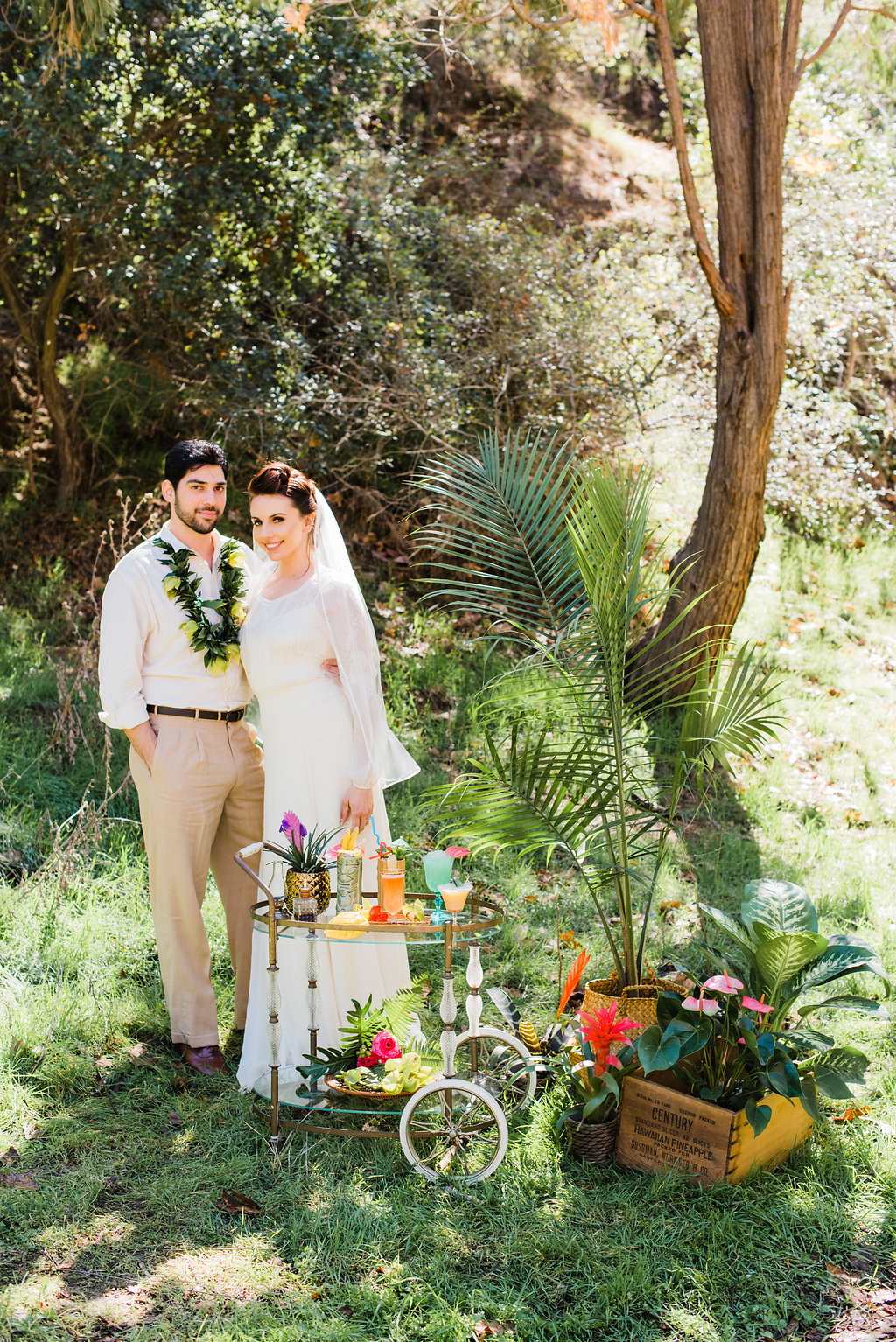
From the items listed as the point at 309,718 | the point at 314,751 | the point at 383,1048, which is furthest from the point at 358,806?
the point at 383,1048

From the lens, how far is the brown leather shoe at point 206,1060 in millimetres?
4145

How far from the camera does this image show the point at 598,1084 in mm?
3627

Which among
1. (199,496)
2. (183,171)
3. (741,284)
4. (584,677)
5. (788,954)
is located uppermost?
(183,171)

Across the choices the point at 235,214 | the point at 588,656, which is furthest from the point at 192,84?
the point at 588,656

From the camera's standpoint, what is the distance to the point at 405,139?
1151cm

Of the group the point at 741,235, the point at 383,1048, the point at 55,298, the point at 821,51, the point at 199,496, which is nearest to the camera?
the point at 383,1048

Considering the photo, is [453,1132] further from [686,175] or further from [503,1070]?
[686,175]

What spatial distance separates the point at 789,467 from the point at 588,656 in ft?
20.5

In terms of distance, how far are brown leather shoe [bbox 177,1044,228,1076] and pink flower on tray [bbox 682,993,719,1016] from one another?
1753mm

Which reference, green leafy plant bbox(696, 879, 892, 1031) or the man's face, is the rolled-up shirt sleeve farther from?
green leafy plant bbox(696, 879, 892, 1031)

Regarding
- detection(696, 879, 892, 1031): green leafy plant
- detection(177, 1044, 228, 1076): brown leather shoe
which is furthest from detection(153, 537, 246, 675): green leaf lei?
detection(696, 879, 892, 1031): green leafy plant

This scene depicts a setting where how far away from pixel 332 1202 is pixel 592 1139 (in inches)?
33.7

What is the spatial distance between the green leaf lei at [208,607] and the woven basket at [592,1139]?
196 cm

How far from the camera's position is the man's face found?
3969mm
